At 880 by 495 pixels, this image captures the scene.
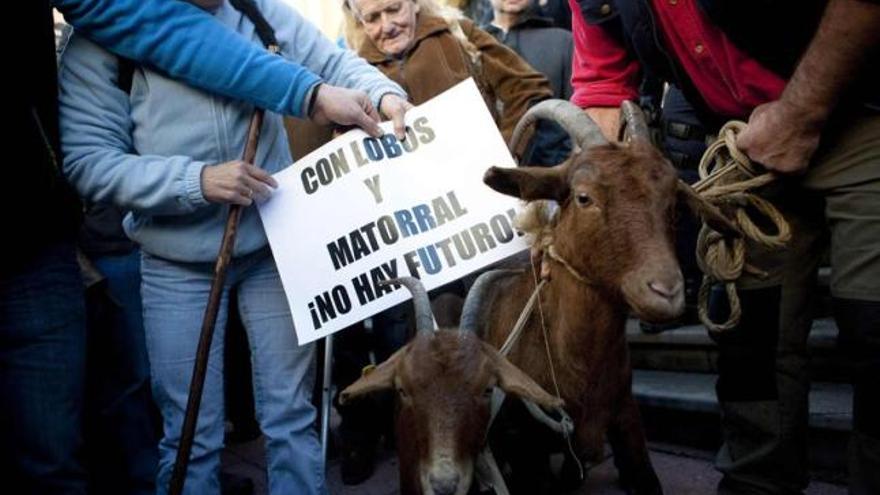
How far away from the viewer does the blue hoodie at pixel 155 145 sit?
2.88 meters

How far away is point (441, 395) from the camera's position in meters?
2.88

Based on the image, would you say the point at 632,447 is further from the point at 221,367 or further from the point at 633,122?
the point at 221,367

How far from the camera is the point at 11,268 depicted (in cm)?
277

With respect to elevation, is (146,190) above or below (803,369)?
above

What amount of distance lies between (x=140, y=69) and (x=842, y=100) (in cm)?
250

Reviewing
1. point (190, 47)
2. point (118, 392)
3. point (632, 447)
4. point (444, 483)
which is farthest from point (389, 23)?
point (444, 483)

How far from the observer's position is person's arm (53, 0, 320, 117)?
111 inches

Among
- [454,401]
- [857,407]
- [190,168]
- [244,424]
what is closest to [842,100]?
[857,407]

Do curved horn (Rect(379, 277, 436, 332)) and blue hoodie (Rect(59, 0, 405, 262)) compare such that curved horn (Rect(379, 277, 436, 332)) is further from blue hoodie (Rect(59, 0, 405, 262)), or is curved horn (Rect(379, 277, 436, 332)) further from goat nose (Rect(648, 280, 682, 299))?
goat nose (Rect(648, 280, 682, 299))

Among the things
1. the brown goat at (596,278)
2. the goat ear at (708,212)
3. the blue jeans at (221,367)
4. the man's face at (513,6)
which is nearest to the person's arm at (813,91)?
the goat ear at (708,212)

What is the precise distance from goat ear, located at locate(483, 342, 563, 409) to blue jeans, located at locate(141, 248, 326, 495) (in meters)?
0.81

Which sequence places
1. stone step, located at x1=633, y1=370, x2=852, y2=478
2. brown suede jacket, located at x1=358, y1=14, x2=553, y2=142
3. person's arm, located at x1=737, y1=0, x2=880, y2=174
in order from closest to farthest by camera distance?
person's arm, located at x1=737, y1=0, x2=880, y2=174 → stone step, located at x1=633, y1=370, x2=852, y2=478 → brown suede jacket, located at x1=358, y1=14, x2=553, y2=142

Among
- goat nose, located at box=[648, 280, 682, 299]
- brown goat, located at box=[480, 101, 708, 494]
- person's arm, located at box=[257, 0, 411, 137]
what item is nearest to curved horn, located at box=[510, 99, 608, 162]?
brown goat, located at box=[480, 101, 708, 494]

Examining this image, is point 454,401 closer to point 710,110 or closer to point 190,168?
point 190,168
